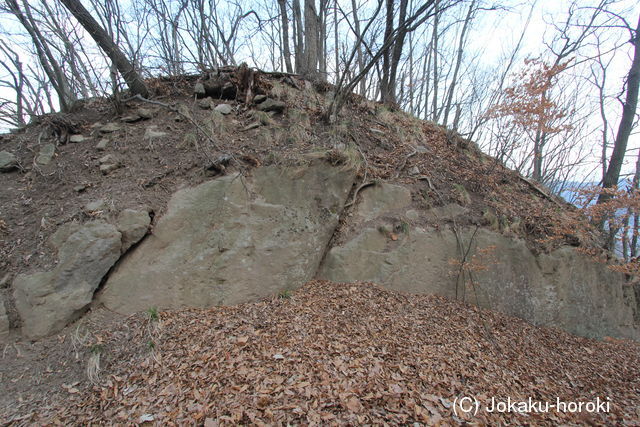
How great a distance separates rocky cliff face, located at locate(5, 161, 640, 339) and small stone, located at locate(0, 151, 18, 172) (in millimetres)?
1806

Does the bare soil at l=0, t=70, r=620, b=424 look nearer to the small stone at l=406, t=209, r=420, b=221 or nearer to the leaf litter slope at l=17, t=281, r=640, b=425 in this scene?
the leaf litter slope at l=17, t=281, r=640, b=425

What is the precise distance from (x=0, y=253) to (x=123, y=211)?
1341 mm

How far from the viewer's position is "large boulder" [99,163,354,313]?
10.7 ft

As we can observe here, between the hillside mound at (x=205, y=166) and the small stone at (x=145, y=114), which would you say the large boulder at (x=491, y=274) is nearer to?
the hillside mound at (x=205, y=166)

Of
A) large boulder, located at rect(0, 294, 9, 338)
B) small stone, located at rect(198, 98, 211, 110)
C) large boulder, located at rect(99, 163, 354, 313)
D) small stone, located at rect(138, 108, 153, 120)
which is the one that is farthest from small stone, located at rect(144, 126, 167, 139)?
large boulder, located at rect(0, 294, 9, 338)

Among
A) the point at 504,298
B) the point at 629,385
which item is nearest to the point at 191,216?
the point at 504,298

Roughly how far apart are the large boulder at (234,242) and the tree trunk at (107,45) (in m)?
2.64

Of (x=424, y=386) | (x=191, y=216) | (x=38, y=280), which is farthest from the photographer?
(x=191, y=216)

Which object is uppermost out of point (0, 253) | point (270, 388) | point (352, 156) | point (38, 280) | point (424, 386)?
point (352, 156)

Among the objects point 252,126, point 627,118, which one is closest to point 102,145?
point 252,126

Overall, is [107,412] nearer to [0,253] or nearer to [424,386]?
[0,253]

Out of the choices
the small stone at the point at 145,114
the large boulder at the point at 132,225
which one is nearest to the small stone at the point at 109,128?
the small stone at the point at 145,114

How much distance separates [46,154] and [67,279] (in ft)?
7.67

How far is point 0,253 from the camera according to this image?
3.10 meters
